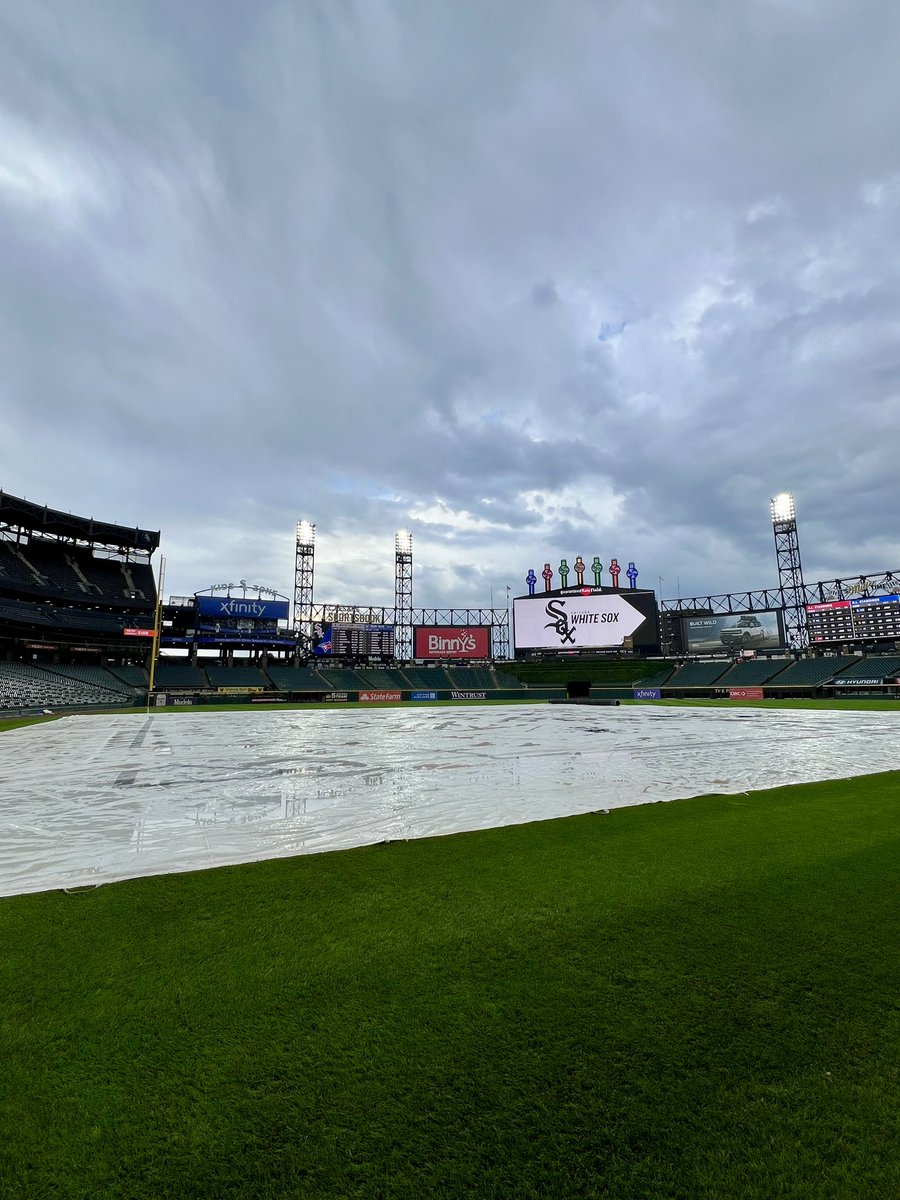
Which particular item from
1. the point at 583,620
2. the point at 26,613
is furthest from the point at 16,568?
the point at 583,620

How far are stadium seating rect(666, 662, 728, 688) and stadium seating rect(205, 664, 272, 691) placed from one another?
156 ft

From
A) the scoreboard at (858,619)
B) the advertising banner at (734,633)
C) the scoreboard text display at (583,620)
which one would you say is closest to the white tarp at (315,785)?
the scoreboard text display at (583,620)

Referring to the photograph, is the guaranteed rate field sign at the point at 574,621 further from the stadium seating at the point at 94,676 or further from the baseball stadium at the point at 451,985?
the baseball stadium at the point at 451,985

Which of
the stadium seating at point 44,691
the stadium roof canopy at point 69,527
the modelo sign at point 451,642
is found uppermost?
the stadium roof canopy at point 69,527

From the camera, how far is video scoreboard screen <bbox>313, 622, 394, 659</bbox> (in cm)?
8424

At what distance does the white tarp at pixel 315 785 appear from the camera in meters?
5.78

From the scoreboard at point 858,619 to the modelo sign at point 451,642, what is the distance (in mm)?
43310

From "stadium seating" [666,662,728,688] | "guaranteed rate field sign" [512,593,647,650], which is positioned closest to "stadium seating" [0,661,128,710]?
"guaranteed rate field sign" [512,593,647,650]

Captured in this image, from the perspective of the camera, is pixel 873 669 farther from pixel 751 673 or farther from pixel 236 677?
Result: pixel 236 677

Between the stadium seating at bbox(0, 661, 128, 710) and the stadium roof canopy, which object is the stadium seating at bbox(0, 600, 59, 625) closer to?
the stadium seating at bbox(0, 661, 128, 710)

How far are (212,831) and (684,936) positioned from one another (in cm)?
518

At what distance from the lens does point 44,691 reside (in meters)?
43.8

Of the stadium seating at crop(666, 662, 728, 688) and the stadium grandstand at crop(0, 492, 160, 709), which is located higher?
the stadium grandstand at crop(0, 492, 160, 709)

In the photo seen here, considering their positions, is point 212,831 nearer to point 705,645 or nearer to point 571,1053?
point 571,1053
